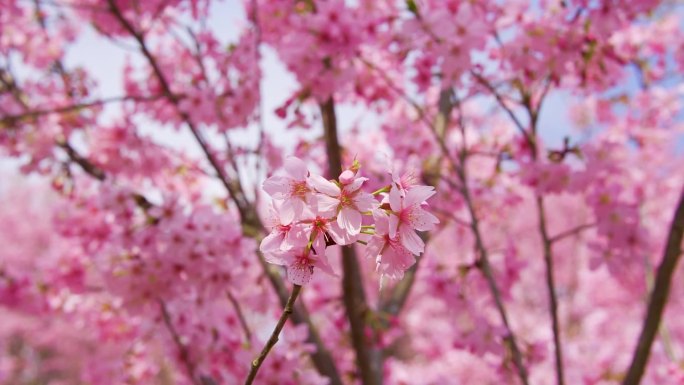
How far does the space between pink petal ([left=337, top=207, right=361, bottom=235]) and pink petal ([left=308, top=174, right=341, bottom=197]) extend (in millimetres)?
35

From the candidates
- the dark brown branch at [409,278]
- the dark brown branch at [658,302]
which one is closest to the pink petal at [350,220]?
the dark brown branch at [658,302]

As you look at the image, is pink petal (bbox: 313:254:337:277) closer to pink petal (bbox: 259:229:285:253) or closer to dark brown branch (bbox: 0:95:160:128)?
pink petal (bbox: 259:229:285:253)

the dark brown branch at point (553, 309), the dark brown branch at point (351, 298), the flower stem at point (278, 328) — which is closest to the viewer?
the flower stem at point (278, 328)

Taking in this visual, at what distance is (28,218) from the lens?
16.4 meters

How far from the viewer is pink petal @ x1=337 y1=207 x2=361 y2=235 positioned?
3.10 feet

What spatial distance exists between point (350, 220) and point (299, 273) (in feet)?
0.46

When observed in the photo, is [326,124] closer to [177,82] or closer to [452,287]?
[452,287]

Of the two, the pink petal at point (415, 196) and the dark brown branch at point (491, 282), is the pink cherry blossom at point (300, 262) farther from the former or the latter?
the dark brown branch at point (491, 282)

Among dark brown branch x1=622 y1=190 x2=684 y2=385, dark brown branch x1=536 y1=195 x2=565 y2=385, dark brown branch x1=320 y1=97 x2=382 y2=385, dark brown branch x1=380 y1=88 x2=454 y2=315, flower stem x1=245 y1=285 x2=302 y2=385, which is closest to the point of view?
flower stem x1=245 y1=285 x2=302 y2=385

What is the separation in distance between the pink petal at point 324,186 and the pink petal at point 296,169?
46mm

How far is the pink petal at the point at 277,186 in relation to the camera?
1.00m

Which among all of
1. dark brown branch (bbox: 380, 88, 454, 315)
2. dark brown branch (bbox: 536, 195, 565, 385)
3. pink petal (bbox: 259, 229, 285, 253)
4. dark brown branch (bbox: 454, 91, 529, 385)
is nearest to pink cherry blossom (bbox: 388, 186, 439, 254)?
pink petal (bbox: 259, 229, 285, 253)

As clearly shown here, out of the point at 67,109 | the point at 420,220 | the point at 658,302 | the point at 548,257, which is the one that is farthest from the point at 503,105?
the point at 67,109

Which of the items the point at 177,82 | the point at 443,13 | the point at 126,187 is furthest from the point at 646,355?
the point at 177,82
